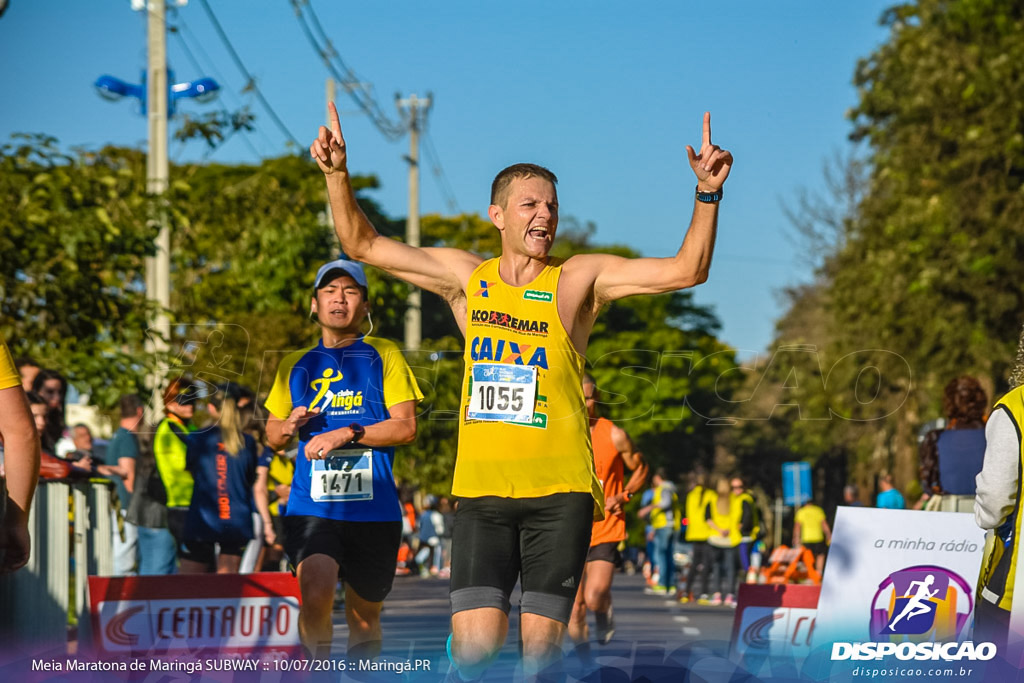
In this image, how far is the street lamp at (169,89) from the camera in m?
18.3

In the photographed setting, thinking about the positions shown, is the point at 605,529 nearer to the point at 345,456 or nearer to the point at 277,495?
the point at 345,456

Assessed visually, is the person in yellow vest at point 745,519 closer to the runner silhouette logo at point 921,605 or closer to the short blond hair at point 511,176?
the runner silhouette logo at point 921,605

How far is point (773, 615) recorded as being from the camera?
9148 millimetres

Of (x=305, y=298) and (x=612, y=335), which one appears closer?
(x=305, y=298)

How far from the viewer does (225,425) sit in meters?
10.1

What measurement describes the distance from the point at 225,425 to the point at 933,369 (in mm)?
19313

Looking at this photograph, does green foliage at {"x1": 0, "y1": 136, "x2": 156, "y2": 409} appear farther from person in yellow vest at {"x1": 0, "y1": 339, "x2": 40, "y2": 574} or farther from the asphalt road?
person in yellow vest at {"x1": 0, "y1": 339, "x2": 40, "y2": 574}

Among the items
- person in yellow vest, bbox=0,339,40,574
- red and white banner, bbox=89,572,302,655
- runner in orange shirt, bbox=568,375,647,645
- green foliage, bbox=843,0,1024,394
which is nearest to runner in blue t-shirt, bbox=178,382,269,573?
red and white banner, bbox=89,572,302,655

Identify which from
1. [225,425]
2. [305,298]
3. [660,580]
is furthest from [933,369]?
[225,425]

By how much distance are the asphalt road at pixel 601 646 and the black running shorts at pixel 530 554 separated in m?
0.21

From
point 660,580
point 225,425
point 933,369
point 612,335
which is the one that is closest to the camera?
point 225,425

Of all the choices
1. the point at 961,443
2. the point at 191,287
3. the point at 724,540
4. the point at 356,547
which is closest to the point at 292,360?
the point at 356,547

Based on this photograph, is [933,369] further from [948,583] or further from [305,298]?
[948,583]

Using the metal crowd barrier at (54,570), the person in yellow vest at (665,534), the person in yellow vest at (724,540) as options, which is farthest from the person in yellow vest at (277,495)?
the person in yellow vest at (665,534)
